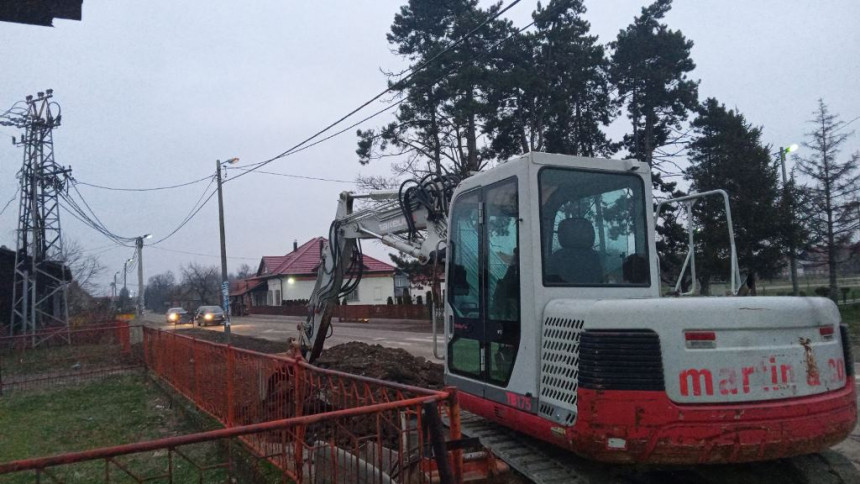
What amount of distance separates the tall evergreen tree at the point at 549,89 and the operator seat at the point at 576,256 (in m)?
21.8

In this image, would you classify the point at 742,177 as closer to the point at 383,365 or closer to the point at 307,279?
the point at 383,365

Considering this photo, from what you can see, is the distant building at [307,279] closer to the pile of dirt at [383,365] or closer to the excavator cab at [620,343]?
the pile of dirt at [383,365]

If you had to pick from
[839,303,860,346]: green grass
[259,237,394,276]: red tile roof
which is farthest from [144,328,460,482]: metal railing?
[259,237,394,276]: red tile roof

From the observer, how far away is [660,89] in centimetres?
2772

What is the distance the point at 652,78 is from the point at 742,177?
5.85 meters

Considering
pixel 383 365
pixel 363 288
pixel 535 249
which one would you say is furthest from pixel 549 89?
pixel 363 288

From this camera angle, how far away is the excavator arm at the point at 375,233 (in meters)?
6.98

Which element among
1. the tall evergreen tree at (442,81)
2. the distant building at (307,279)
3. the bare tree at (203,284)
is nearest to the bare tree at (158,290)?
the bare tree at (203,284)

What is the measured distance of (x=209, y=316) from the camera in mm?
42188

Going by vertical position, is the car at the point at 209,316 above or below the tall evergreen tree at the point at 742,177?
below

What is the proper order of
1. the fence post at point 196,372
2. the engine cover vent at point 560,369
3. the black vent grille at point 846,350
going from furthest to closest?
the fence post at point 196,372, the black vent grille at point 846,350, the engine cover vent at point 560,369

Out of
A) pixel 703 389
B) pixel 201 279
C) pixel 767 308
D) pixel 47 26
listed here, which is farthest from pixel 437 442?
pixel 201 279

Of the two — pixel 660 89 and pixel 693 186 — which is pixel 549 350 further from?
pixel 660 89

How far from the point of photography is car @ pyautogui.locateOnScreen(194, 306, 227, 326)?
42125 mm
